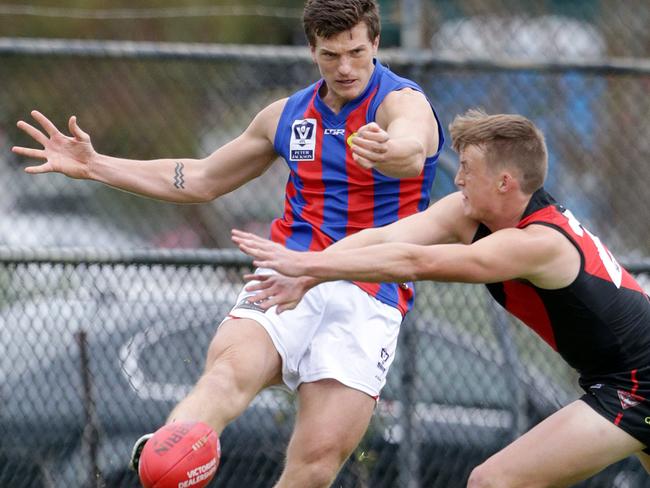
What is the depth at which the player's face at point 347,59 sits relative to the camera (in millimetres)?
4781

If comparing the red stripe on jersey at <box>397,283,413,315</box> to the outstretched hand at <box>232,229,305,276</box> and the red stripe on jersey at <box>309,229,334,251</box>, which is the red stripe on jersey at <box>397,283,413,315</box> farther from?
the outstretched hand at <box>232,229,305,276</box>

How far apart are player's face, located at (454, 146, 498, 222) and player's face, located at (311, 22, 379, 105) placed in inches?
21.5

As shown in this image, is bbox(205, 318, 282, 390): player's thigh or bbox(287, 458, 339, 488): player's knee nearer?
Answer: bbox(205, 318, 282, 390): player's thigh

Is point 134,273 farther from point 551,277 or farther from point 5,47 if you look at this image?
point 551,277

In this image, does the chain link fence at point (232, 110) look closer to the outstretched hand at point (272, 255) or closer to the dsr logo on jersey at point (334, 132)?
the dsr logo on jersey at point (334, 132)

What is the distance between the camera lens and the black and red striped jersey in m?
4.57

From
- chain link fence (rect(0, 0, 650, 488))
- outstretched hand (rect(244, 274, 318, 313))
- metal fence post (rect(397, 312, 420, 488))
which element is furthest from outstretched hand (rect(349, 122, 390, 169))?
metal fence post (rect(397, 312, 420, 488))

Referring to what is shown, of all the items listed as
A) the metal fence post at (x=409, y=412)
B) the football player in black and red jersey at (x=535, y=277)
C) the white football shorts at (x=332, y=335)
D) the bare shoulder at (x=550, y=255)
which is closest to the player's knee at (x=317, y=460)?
the white football shorts at (x=332, y=335)

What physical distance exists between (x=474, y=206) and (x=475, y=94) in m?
2.36

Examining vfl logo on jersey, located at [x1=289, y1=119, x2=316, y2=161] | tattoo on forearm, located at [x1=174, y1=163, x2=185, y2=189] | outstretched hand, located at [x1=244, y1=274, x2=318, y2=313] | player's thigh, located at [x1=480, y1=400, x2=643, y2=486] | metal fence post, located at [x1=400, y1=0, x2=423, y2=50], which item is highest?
metal fence post, located at [x1=400, y1=0, x2=423, y2=50]

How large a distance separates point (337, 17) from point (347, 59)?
167mm

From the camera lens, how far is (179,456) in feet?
13.5

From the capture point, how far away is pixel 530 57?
6.56m

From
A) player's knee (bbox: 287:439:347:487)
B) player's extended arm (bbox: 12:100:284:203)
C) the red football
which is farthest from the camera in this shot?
player's extended arm (bbox: 12:100:284:203)
